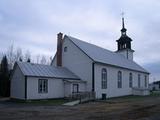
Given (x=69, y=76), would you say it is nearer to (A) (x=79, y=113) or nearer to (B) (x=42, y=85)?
(B) (x=42, y=85)

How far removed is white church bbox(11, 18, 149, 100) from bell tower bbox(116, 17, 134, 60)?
11.3 m

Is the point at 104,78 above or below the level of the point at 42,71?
below

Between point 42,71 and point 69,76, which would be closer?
point 42,71

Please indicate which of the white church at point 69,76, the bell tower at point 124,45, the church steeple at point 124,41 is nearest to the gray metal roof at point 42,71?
the white church at point 69,76

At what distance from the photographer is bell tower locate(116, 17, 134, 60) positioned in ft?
165

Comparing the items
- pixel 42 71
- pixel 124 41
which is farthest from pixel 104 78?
pixel 124 41

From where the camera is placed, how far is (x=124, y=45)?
5109 centimetres

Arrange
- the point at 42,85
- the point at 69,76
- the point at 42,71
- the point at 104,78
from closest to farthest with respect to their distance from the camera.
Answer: the point at 42,85
the point at 42,71
the point at 69,76
the point at 104,78

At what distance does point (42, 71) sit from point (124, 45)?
2781 centimetres

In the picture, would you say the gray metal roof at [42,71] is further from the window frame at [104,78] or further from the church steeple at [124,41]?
the church steeple at [124,41]

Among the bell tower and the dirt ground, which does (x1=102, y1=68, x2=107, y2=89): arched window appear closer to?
the dirt ground

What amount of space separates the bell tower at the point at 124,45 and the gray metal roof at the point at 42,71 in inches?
845

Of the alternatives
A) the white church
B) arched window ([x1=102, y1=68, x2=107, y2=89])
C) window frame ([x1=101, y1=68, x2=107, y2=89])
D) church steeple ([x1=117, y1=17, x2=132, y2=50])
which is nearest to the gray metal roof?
the white church

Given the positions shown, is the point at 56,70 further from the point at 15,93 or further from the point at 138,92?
the point at 138,92
